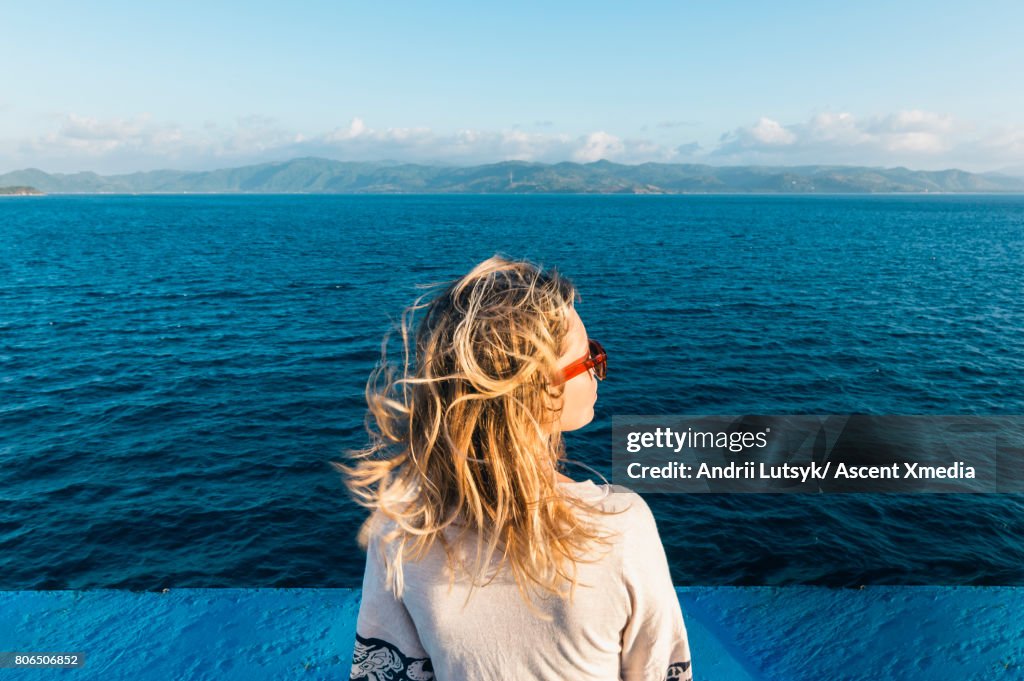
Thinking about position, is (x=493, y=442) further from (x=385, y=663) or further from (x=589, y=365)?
(x=385, y=663)

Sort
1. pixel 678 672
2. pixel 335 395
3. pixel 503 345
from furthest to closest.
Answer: pixel 335 395
pixel 678 672
pixel 503 345

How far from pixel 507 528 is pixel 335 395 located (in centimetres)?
2110

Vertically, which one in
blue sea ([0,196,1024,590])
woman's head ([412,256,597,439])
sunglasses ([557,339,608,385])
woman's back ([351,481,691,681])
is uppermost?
woman's head ([412,256,597,439])

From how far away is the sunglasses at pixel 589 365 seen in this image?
4.83 ft

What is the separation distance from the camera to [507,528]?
1.34m

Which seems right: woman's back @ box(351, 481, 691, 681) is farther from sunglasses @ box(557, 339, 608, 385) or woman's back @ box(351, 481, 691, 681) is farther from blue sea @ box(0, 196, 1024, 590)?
blue sea @ box(0, 196, 1024, 590)

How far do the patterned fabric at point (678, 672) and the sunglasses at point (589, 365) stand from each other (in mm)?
713

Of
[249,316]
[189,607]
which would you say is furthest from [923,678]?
[249,316]

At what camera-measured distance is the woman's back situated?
132 cm

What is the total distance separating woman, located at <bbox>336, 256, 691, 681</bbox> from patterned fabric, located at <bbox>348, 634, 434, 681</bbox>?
9cm

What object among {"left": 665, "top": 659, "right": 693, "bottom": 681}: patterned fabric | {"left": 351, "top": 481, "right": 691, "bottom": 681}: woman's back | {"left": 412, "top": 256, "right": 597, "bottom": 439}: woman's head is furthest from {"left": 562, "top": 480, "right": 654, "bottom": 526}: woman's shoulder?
{"left": 665, "top": 659, "right": 693, "bottom": 681}: patterned fabric

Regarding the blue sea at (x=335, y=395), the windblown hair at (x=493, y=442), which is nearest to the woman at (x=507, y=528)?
the windblown hair at (x=493, y=442)

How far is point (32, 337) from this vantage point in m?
28.5

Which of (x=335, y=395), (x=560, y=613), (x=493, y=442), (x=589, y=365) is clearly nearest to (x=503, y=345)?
(x=493, y=442)
